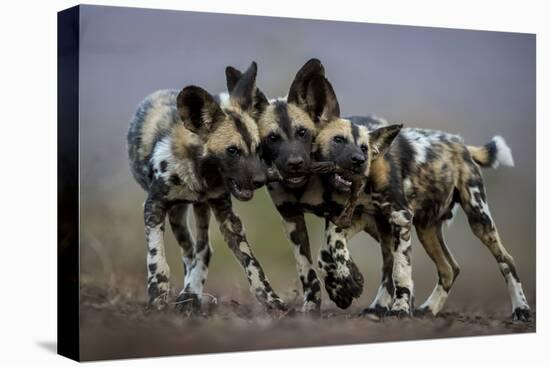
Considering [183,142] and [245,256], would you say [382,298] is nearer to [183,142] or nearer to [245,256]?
[245,256]

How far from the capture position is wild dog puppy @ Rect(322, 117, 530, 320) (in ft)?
34.8

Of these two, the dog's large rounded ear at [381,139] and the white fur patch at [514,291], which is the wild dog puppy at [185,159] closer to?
the dog's large rounded ear at [381,139]

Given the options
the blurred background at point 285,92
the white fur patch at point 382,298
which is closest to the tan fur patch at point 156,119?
the blurred background at point 285,92

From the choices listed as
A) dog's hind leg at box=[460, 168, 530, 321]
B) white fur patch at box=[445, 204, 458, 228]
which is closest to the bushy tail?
dog's hind leg at box=[460, 168, 530, 321]

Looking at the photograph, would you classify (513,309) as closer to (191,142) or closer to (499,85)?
(499,85)

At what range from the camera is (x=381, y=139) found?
10.7 metres

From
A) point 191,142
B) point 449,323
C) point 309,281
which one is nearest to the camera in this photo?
point 191,142

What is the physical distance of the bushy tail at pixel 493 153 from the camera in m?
11.6

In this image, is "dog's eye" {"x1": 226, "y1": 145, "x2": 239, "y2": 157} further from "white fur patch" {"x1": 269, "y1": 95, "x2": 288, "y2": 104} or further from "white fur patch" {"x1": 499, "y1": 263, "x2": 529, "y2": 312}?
"white fur patch" {"x1": 499, "y1": 263, "x2": 529, "y2": 312}

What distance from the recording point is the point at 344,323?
1064 centimetres

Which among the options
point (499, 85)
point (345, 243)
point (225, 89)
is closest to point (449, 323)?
point (345, 243)

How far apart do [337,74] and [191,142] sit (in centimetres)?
179

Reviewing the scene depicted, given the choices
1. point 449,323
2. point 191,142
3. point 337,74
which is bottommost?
point 449,323

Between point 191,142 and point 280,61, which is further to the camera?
point 280,61
